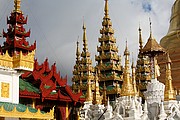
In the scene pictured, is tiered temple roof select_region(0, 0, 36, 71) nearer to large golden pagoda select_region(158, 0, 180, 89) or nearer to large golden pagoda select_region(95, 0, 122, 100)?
large golden pagoda select_region(95, 0, 122, 100)

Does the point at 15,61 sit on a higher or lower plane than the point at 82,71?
lower

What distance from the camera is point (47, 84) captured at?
23.4 metres

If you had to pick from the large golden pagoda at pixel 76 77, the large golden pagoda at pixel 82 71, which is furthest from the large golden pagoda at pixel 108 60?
the large golden pagoda at pixel 76 77

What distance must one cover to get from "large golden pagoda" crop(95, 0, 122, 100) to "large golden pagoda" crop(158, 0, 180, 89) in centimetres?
361

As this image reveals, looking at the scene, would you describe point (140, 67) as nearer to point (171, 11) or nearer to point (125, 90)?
point (171, 11)

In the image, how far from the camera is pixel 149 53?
772 inches

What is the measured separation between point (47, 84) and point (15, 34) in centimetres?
419

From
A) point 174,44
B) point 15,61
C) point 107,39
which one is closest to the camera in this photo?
point 15,61

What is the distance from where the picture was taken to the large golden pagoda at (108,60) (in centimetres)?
3059

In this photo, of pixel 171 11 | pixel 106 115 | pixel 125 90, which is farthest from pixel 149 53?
pixel 171 11

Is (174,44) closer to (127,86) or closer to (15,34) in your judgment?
(127,86)

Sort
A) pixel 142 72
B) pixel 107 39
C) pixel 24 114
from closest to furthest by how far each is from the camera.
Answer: pixel 24 114
pixel 107 39
pixel 142 72

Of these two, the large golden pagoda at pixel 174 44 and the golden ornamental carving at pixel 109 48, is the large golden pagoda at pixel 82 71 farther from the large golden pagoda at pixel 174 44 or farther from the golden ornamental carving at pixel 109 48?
the large golden pagoda at pixel 174 44

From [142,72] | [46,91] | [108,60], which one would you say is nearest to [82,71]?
[108,60]
